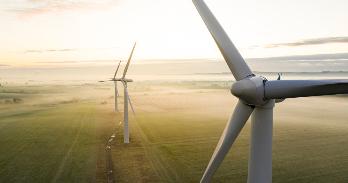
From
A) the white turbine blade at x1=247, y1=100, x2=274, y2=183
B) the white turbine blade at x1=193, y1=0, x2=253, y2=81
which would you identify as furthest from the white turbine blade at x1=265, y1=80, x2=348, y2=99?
the white turbine blade at x1=193, y1=0, x2=253, y2=81

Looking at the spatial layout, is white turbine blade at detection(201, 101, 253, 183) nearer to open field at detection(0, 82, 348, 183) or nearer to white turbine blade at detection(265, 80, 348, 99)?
white turbine blade at detection(265, 80, 348, 99)

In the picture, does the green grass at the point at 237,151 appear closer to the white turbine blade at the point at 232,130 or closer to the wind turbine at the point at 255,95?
the white turbine blade at the point at 232,130

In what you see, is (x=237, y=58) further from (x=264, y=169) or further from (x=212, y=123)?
(x=212, y=123)

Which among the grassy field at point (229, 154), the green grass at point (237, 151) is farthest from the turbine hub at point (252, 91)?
the grassy field at point (229, 154)

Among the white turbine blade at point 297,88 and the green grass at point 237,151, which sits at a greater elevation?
the white turbine blade at point 297,88

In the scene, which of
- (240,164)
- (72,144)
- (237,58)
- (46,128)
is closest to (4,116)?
(46,128)

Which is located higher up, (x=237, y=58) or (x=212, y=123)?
(x=237, y=58)

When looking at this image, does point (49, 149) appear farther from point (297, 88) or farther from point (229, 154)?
point (297, 88)
